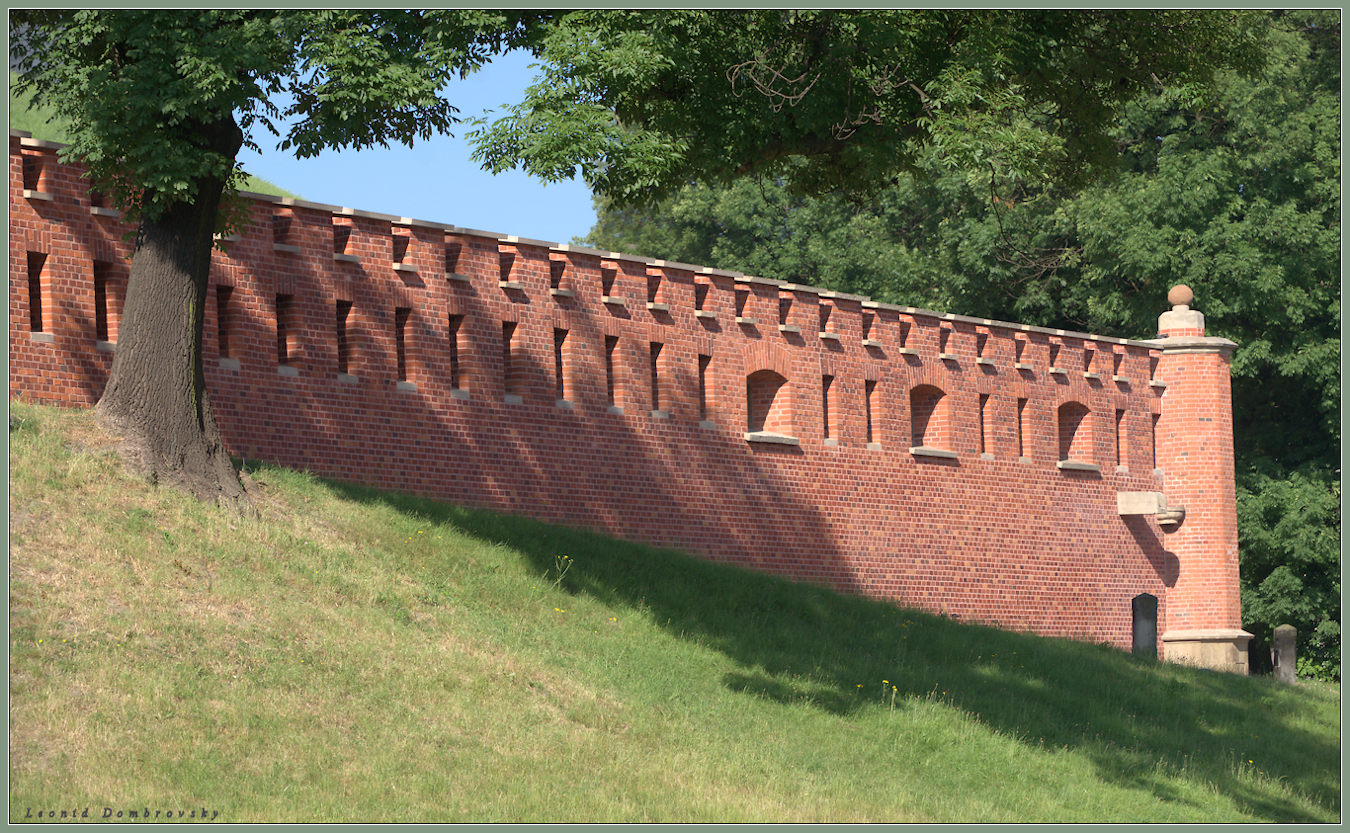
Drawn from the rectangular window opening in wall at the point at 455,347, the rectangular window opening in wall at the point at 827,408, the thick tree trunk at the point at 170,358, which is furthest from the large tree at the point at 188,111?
the rectangular window opening in wall at the point at 827,408

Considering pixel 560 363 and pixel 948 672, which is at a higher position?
pixel 560 363

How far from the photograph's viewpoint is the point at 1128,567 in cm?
3130

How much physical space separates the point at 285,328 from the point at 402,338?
1768 millimetres

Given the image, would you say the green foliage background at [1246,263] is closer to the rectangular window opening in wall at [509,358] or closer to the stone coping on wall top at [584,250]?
the stone coping on wall top at [584,250]

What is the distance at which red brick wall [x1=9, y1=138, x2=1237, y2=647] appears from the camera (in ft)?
69.3

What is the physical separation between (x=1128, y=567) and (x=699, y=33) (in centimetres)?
1755

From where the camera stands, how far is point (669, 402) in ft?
83.4

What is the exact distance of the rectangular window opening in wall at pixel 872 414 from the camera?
2817cm

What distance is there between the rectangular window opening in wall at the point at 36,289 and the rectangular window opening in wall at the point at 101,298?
0.66 m

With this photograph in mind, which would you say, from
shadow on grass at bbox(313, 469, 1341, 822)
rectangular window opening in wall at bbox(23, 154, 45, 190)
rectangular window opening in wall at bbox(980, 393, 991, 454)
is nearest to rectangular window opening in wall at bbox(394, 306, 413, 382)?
shadow on grass at bbox(313, 469, 1341, 822)

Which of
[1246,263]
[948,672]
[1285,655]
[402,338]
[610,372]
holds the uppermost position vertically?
[1246,263]

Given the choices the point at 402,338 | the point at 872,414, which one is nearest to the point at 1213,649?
the point at 872,414

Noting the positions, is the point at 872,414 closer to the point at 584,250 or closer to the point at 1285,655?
the point at 584,250

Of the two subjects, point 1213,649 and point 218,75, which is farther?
point 1213,649
